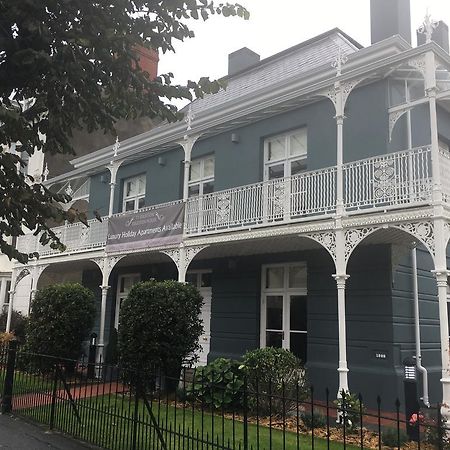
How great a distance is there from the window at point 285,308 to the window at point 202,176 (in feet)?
10.8

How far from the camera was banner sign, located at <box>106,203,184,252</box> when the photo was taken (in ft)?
41.5

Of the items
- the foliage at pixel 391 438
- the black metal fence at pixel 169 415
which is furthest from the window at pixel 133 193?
the foliage at pixel 391 438

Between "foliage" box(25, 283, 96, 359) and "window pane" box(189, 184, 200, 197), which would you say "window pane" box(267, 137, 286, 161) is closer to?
"window pane" box(189, 184, 200, 197)

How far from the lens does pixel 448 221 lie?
823 cm

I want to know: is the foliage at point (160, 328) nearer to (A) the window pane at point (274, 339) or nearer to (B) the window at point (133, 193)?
(A) the window pane at point (274, 339)

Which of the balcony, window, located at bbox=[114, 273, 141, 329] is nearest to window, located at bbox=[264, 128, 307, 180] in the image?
the balcony

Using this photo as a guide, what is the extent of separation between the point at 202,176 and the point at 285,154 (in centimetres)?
303

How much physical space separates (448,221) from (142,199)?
10844 millimetres

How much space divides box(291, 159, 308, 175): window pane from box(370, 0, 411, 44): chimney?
382 centimetres

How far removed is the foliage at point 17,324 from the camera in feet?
60.1

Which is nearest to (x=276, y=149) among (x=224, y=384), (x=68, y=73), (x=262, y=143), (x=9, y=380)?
(x=262, y=143)

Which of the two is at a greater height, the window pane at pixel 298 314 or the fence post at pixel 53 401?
the window pane at pixel 298 314

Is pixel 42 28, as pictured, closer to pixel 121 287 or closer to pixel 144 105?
pixel 144 105

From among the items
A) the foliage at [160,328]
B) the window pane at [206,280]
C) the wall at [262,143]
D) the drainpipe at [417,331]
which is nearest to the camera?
the drainpipe at [417,331]
